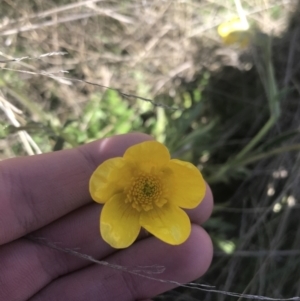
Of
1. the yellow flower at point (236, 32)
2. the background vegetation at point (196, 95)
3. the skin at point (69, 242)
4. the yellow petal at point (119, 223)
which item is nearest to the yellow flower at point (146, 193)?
the yellow petal at point (119, 223)

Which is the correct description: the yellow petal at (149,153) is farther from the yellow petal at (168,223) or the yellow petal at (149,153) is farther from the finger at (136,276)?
the finger at (136,276)

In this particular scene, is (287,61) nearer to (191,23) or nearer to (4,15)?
(191,23)

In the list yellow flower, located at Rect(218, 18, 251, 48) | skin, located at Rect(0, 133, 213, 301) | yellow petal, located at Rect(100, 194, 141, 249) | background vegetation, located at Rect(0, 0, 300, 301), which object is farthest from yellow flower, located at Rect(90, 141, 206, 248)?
yellow flower, located at Rect(218, 18, 251, 48)

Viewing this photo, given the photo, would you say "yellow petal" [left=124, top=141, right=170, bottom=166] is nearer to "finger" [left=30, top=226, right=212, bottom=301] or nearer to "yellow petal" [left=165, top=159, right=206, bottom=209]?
"yellow petal" [left=165, top=159, right=206, bottom=209]

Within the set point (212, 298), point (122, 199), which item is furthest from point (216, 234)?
point (122, 199)

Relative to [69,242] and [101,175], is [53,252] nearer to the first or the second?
[69,242]
